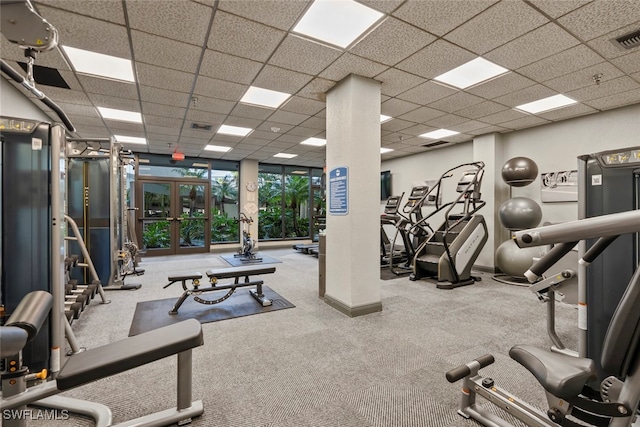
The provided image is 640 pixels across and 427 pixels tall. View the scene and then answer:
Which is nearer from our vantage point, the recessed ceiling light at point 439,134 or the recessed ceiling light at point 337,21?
the recessed ceiling light at point 337,21

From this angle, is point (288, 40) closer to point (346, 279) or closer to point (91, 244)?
point (346, 279)

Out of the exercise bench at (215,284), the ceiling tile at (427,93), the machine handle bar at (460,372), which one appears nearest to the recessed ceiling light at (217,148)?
the exercise bench at (215,284)

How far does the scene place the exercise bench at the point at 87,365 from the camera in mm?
1389

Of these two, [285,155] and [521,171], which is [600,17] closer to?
[521,171]

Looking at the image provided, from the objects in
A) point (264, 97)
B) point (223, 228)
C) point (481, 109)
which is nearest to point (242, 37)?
point (264, 97)

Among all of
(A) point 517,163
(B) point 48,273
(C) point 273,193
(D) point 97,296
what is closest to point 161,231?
(C) point 273,193

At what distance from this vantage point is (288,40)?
111 inches

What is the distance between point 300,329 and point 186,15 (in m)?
3.08

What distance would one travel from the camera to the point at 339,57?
3123 mm

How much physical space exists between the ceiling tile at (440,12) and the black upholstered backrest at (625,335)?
7.34 ft

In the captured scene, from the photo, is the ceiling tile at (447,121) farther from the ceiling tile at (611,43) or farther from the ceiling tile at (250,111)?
the ceiling tile at (250,111)

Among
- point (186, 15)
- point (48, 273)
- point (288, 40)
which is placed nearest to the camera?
point (48, 273)

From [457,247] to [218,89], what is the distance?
4.38 meters

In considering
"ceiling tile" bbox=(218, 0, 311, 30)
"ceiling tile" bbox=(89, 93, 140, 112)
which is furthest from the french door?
"ceiling tile" bbox=(218, 0, 311, 30)
